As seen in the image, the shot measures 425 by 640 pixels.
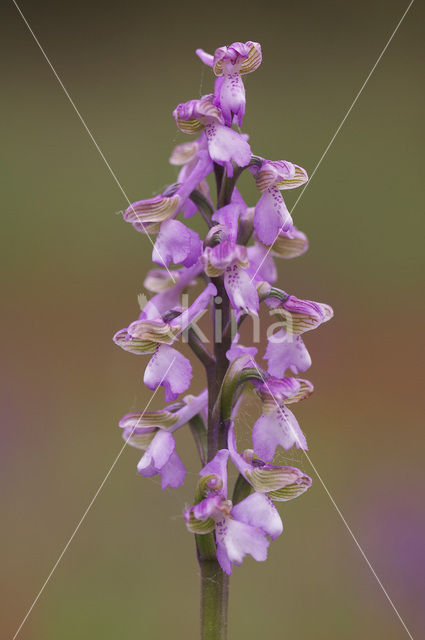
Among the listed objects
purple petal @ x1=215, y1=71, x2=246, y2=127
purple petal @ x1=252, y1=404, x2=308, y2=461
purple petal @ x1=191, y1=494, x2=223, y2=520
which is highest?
purple petal @ x1=215, y1=71, x2=246, y2=127

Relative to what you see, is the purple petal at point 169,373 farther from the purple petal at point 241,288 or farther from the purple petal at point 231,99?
the purple petal at point 231,99

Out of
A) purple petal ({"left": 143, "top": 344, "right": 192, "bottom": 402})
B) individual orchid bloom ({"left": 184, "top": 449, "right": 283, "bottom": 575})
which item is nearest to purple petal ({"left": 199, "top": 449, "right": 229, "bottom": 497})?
individual orchid bloom ({"left": 184, "top": 449, "right": 283, "bottom": 575})

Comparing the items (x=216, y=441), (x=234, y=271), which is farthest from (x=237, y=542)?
(x=234, y=271)

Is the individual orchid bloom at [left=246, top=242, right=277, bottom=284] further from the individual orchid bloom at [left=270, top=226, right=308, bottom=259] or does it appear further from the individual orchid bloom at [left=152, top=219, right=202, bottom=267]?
the individual orchid bloom at [left=152, top=219, right=202, bottom=267]

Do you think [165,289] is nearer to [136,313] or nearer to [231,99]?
[231,99]

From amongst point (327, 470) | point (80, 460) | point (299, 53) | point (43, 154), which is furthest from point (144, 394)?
point (299, 53)

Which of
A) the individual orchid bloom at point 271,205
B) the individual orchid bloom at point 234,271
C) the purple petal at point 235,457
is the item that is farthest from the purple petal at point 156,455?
the individual orchid bloom at point 271,205

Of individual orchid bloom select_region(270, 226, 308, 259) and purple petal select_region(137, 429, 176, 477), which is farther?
individual orchid bloom select_region(270, 226, 308, 259)
